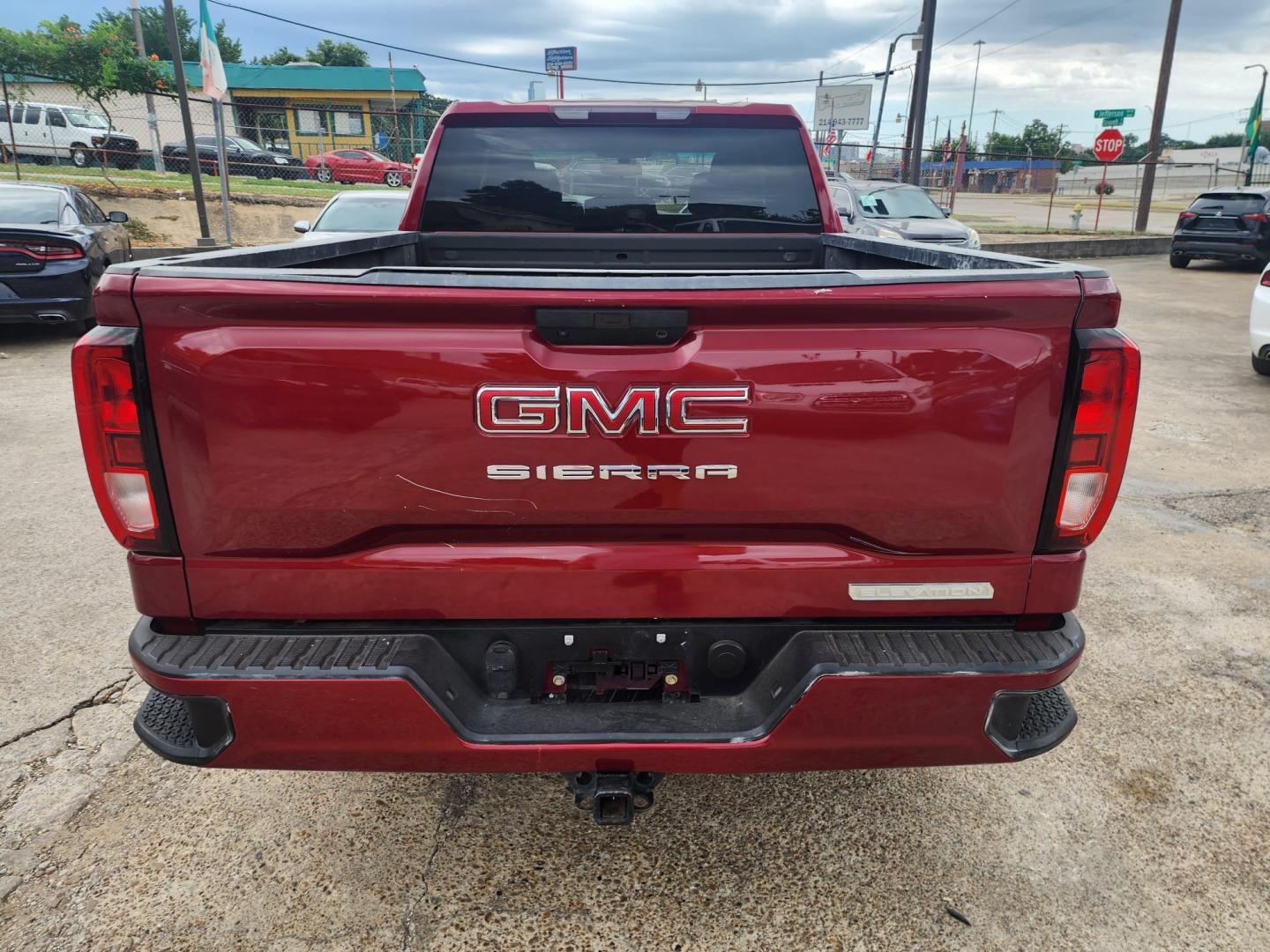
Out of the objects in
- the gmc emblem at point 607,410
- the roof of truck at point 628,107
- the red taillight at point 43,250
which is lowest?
the red taillight at point 43,250

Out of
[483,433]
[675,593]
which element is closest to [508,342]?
[483,433]

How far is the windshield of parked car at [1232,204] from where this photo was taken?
666 inches

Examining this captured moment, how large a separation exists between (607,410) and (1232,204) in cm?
2031

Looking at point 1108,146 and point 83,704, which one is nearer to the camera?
point 83,704

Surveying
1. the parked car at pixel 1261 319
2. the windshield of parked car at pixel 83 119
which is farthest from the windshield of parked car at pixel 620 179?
the windshield of parked car at pixel 83 119

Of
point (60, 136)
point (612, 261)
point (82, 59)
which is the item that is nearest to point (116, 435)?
point (612, 261)

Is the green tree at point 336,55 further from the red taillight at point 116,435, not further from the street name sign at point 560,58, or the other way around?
the red taillight at point 116,435

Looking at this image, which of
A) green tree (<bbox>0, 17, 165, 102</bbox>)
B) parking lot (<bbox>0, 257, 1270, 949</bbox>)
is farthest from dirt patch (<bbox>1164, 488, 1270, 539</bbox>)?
green tree (<bbox>0, 17, 165, 102</bbox>)

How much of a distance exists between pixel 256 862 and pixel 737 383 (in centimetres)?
198

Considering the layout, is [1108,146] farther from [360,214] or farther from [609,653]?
[609,653]

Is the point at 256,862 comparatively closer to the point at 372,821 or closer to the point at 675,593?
the point at 372,821

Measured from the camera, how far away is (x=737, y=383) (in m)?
1.83

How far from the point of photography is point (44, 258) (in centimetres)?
874

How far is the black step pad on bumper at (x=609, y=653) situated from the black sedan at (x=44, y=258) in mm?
8699
